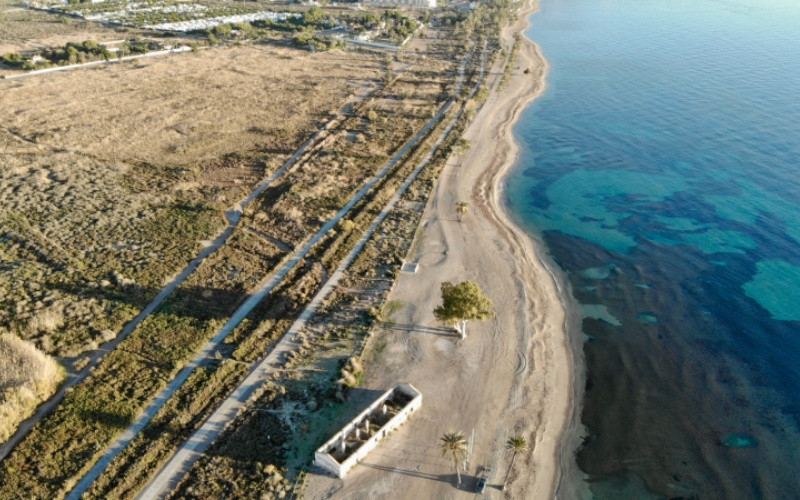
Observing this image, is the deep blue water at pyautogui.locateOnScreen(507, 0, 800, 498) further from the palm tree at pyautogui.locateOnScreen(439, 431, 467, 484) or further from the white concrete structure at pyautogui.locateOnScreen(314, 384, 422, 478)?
the white concrete structure at pyautogui.locateOnScreen(314, 384, 422, 478)

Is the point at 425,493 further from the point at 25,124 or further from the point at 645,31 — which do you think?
the point at 645,31

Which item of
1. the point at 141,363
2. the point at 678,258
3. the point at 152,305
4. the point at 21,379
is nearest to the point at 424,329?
the point at 141,363

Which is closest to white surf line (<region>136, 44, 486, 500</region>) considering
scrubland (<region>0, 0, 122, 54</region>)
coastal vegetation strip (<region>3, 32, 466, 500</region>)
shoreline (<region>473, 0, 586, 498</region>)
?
coastal vegetation strip (<region>3, 32, 466, 500</region>)

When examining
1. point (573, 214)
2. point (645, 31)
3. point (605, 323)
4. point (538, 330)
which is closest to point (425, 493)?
point (538, 330)

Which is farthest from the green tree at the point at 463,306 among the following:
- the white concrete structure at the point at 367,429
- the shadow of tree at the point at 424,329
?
the white concrete structure at the point at 367,429

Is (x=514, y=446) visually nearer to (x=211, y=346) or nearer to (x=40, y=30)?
(x=211, y=346)

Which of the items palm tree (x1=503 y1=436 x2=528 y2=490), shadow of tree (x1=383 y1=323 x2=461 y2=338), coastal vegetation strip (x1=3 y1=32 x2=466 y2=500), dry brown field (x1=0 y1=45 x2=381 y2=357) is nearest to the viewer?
palm tree (x1=503 y1=436 x2=528 y2=490)

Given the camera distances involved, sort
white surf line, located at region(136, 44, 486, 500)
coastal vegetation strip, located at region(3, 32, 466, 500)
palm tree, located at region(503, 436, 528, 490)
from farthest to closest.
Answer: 1. coastal vegetation strip, located at region(3, 32, 466, 500)
2. palm tree, located at region(503, 436, 528, 490)
3. white surf line, located at region(136, 44, 486, 500)

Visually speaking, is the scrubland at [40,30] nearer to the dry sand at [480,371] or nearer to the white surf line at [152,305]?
the white surf line at [152,305]

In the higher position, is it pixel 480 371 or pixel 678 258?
pixel 678 258
